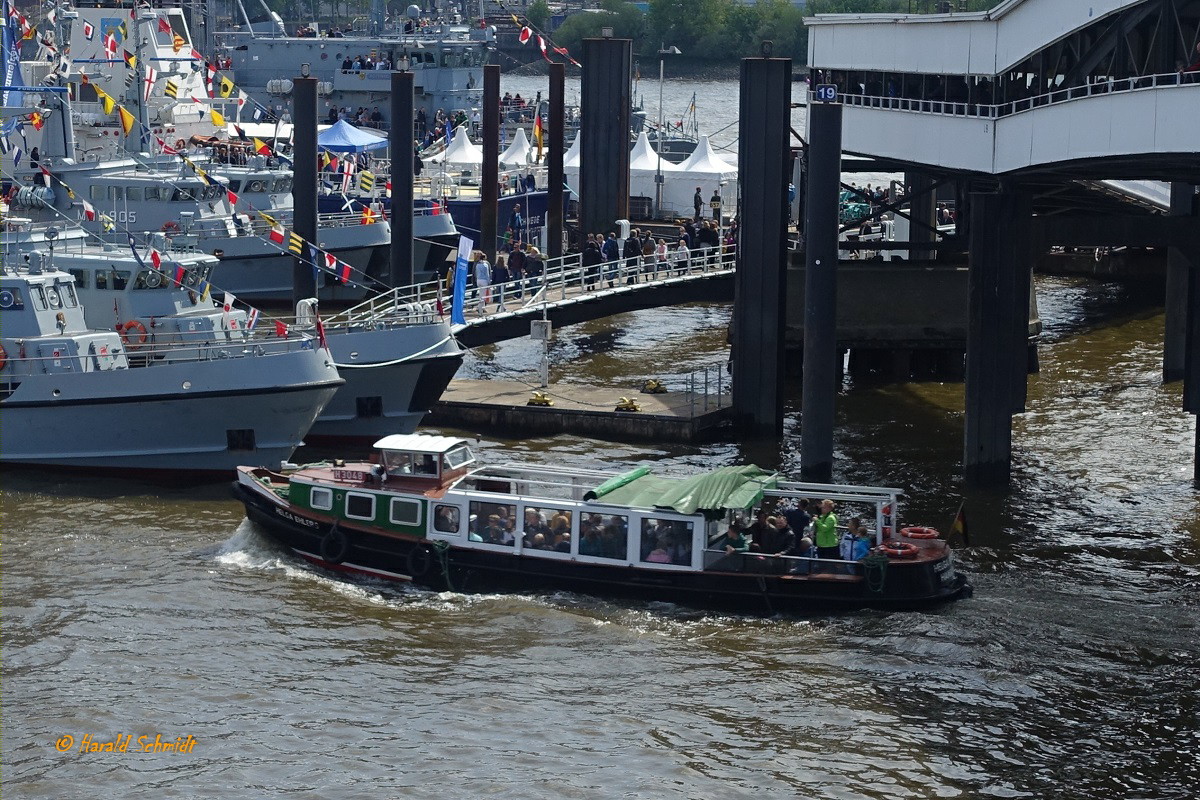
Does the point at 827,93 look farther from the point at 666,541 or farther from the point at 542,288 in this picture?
the point at 542,288

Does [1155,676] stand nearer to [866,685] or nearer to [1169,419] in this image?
[866,685]

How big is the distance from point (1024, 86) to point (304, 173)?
15742mm

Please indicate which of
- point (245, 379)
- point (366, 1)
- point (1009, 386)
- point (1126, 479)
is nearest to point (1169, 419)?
point (1126, 479)

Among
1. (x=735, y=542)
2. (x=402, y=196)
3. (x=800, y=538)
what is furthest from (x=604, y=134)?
(x=735, y=542)

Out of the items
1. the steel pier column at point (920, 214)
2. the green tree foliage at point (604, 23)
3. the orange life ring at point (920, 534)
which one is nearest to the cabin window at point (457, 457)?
the orange life ring at point (920, 534)

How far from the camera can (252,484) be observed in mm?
26484

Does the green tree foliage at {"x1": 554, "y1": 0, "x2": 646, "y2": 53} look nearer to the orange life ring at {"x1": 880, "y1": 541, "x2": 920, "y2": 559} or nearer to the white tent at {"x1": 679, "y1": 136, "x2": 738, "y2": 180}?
the white tent at {"x1": 679, "y1": 136, "x2": 738, "y2": 180}

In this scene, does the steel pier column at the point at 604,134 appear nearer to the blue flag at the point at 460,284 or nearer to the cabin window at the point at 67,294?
the blue flag at the point at 460,284

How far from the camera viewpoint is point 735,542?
2381 centimetres

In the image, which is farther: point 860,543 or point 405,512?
point 405,512

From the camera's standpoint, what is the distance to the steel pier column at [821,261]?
28484 millimetres

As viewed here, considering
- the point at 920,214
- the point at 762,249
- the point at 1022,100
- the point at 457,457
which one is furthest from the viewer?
the point at 920,214

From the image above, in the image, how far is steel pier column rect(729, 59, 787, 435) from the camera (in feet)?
107

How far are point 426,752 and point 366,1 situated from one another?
431 feet
